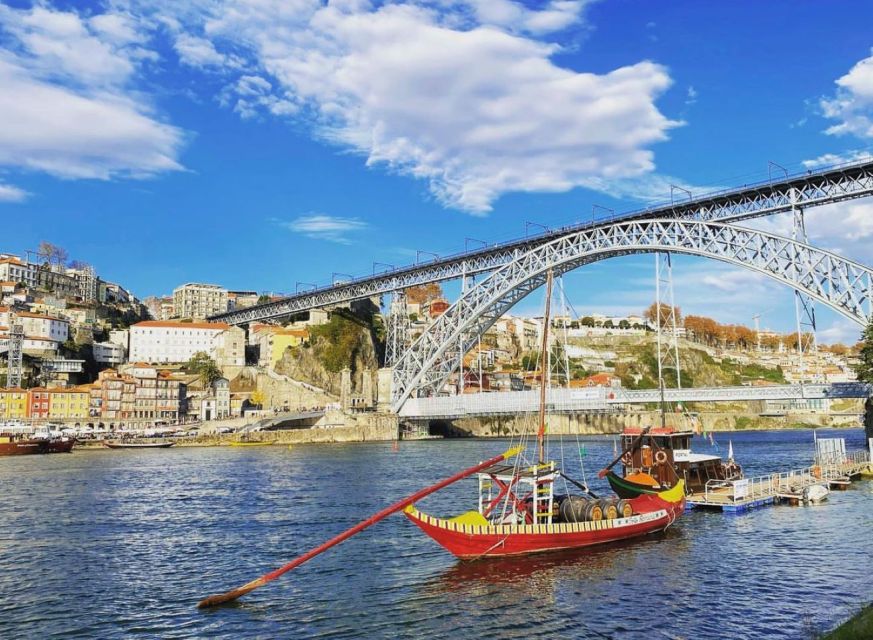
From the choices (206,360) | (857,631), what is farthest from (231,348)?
(857,631)

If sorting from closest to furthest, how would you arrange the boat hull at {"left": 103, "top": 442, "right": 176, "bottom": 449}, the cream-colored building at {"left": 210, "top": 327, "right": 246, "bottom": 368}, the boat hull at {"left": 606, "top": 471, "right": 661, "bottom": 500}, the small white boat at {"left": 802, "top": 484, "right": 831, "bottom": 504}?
the boat hull at {"left": 606, "top": 471, "right": 661, "bottom": 500} → the small white boat at {"left": 802, "top": 484, "right": 831, "bottom": 504} → the boat hull at {"left": 103, "top": 442, "right": 176, "bottom": 449} → the cream-colored building at {"left": 210, "top": 327, "right": 246, "bottom": 368}

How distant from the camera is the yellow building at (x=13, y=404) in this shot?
80375 mm

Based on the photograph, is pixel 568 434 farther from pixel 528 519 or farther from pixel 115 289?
pixel 115 289

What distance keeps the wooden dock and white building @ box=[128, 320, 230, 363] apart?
8848cm

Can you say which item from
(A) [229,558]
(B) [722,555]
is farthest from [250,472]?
(B) [722,555]

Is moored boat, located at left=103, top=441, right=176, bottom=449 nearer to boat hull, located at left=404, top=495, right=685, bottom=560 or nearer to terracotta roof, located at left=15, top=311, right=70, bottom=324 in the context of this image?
terracotta roof, located at left=15, top=311, right=70, bottom=324

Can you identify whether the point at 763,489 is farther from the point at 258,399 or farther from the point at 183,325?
the point at 183,325

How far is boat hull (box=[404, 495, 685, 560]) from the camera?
19203 mm

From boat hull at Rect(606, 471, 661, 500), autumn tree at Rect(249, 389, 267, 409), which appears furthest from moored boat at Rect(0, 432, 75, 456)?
boat hull at Rect(606, 471, 661, 500)

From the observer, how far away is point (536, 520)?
66.6 ft

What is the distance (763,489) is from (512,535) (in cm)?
1579

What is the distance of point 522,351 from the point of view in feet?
472

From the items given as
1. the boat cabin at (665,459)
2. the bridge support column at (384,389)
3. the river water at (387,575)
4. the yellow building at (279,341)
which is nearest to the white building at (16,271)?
the yellow building at (279,341)

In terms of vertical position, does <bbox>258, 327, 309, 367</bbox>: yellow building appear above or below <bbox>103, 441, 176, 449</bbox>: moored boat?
above
